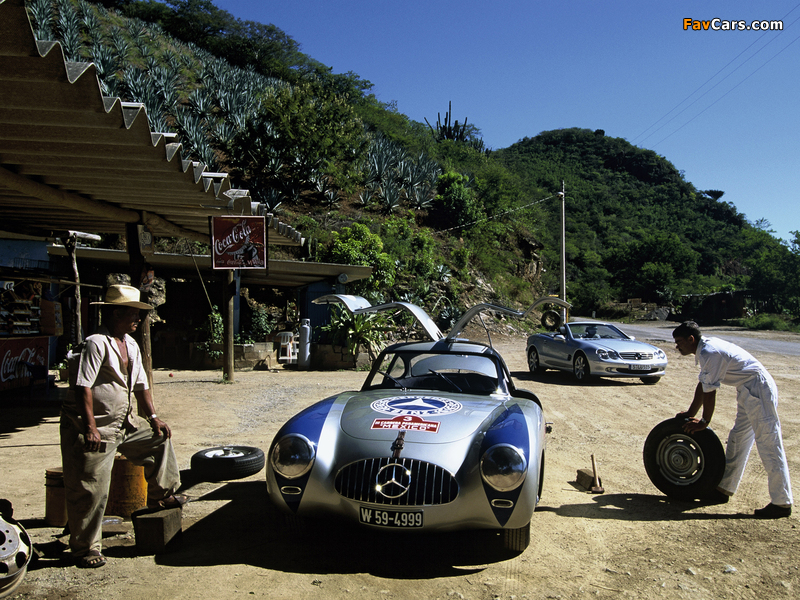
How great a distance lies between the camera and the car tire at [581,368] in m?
13.1

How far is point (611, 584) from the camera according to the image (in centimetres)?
344

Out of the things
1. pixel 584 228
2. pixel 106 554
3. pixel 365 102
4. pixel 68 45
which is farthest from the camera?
pixel 584 228

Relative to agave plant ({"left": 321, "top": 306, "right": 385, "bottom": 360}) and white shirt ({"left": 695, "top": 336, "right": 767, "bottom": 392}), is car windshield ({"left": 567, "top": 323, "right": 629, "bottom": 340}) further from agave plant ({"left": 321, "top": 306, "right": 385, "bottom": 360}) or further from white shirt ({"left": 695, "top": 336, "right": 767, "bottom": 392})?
white shirt ({"left": 695, "top": 336, "right": 767, "bottom": 392})

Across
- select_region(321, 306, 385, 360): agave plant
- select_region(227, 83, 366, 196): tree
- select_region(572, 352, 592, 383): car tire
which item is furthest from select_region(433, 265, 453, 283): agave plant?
select_region(572, 352, 592, 383): car tire

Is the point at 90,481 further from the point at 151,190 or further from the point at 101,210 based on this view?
the point at 101,210

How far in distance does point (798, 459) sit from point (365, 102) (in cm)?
4906

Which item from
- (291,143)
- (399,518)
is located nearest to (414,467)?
(399,518)

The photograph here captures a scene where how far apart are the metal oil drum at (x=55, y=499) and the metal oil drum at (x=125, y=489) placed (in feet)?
0.97

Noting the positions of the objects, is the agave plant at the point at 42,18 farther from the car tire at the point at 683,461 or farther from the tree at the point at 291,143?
the car tire at the point at 683,461

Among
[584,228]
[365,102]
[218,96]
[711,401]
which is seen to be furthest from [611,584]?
[584,228]

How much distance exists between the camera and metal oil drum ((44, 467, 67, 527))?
160 inches

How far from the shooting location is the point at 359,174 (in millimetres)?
32469

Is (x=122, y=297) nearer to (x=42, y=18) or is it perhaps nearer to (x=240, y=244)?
(x=240, y=244)

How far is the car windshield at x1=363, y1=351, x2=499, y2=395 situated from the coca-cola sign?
7315mm
